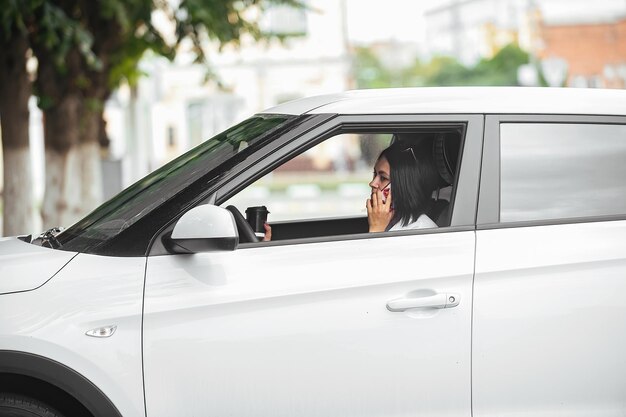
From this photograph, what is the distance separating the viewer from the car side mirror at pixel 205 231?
3.45m

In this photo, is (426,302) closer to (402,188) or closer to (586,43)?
(402,188)

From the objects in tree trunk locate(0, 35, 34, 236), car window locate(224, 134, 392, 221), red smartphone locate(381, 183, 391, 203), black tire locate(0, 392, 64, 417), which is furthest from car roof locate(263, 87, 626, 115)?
car window locate(224, 134, 392, 221)

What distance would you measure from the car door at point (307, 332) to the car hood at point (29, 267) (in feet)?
1.17

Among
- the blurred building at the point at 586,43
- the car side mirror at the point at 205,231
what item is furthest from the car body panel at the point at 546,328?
the blurred building at the point at 586,43

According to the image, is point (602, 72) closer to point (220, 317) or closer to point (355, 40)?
point (355, 40)

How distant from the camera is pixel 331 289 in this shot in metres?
3.55

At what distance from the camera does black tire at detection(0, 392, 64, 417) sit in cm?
345

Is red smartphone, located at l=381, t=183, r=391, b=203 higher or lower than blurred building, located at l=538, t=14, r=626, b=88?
lower

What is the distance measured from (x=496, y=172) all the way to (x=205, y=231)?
1.18 m

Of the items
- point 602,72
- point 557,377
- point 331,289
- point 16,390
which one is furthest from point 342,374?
point 602,72

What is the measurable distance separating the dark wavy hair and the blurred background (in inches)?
24.4

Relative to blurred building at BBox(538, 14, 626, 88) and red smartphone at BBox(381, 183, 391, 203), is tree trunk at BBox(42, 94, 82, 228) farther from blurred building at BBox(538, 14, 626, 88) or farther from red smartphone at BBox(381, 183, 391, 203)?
blurred building at BBox(538, 14, 626, 88)

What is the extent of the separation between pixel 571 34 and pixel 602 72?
3.35 metres

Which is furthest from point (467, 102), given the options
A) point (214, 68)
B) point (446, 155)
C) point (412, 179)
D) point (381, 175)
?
point (214, 68)
